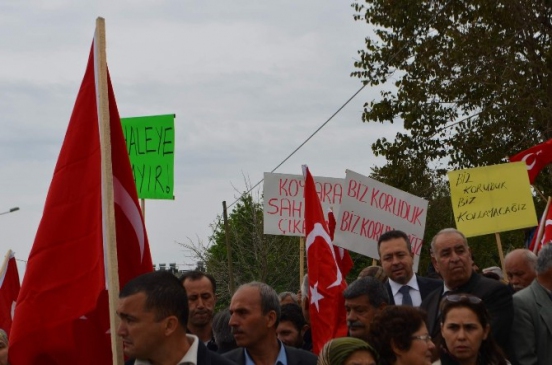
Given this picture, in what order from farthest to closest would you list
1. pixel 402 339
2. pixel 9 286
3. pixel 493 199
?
pixel 9 286 < pixel 493 199 < pixel 402 339

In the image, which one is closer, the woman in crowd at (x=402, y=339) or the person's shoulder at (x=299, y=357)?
the woman in crowd at (x=402, y=339)

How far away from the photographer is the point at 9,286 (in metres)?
13.0

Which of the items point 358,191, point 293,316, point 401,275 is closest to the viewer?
point 401,275

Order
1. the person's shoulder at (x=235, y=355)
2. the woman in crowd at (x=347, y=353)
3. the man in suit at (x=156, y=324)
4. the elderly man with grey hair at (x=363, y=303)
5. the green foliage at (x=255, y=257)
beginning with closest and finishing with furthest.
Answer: the man in suit at (x=156, y=324)
the woman in crowd at (x=347, y=353)
the person's shoulder at (x=235, y=355)
the elderly man with grey hair at (x=363, y=303)
the green foliage at (x=255, y=257)

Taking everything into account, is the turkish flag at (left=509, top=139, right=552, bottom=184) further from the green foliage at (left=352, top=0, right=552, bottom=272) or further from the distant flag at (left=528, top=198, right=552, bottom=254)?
the green foliage at (left=352, top=0, right=552, bottom=272)

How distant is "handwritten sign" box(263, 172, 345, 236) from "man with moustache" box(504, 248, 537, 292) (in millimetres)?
4196

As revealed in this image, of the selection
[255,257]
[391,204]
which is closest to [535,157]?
[391,204]

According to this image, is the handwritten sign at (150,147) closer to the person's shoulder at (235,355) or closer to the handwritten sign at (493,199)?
the handwritten sign at (493,199)

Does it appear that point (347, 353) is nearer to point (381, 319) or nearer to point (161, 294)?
point (381, 319)

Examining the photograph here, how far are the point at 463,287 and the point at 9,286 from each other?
22.6ft

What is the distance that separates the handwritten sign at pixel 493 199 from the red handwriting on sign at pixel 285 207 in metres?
1.77

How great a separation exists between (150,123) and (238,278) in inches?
1203

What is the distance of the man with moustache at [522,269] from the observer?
850 cm

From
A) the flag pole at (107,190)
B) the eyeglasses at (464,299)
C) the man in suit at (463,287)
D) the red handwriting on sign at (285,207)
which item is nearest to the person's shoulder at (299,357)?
the eyeglasses at (464,299)
